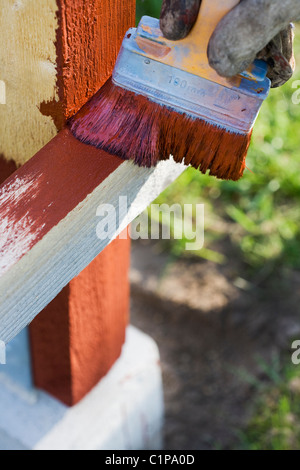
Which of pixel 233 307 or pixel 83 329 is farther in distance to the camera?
pixel 233 307

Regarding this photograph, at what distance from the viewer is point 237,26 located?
1.71 ft

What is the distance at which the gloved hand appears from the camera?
20.2 inches

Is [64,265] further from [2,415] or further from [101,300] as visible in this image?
[2,415]

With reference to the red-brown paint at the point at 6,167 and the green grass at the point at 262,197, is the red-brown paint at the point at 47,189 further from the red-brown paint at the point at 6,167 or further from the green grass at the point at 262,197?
the green grass at the point at 262,197

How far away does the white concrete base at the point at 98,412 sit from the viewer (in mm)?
1039

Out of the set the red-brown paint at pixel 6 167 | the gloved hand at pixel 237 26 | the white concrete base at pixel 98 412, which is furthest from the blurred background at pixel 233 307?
the gloved hand at pixel 237 26

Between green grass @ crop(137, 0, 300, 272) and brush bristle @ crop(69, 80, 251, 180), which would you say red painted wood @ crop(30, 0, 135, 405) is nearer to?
brush bristle @ crop(69, 80, 251, 180)

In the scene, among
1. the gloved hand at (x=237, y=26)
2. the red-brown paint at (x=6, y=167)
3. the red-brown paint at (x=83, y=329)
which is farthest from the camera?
the red-brown paint at (x=83, y=329)

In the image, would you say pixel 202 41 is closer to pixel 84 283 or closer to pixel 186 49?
pixel 186 49

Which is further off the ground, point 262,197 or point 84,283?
point 84,283

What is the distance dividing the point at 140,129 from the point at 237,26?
162mm

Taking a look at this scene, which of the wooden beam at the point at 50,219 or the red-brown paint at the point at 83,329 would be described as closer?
the wooden beam at the point at 50,219

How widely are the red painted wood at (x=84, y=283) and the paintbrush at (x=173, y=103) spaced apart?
1.3 inches

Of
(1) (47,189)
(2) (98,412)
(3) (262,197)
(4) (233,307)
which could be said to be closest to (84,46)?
(1) (47,189)
